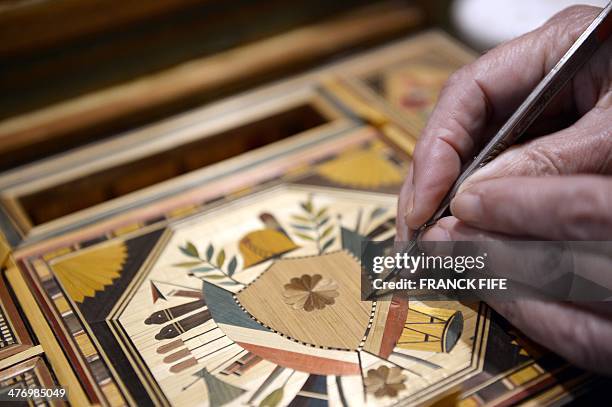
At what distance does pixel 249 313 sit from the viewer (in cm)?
81

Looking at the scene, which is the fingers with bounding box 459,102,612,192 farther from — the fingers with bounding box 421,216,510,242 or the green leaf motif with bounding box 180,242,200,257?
the green leaf motif with bounding box 180,242,200,257

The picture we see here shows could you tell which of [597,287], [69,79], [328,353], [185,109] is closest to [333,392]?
[328,353]

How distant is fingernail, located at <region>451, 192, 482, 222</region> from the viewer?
72cm

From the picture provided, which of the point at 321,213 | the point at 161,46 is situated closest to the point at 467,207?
the point at 321,213

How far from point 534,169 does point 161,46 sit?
2.49ft

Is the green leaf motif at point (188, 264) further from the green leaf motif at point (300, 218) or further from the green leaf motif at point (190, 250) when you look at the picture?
the green leaf motif at point (300, 218)

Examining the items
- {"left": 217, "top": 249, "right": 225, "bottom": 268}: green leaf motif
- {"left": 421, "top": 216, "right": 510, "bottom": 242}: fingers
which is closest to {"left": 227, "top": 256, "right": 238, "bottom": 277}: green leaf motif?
{"left": 217, "top": 249, "right": 225, "bottom": 268}: green leaf motif

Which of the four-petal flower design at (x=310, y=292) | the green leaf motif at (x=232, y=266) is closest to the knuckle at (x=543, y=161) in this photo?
the four-petal flower design at (x=310, y=292)

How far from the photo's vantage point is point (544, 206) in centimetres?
67

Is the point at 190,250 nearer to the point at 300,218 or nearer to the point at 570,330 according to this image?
the point at 300,218

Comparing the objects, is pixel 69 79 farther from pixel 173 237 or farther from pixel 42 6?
pixel 173 237

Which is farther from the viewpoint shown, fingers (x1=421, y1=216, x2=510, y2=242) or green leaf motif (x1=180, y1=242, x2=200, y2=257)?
green leaf motif (x1=180, y1=242, x2=200, y2=257)

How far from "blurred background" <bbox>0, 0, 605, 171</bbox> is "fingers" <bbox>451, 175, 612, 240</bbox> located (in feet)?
2.08

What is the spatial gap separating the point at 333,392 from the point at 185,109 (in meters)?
0.67
